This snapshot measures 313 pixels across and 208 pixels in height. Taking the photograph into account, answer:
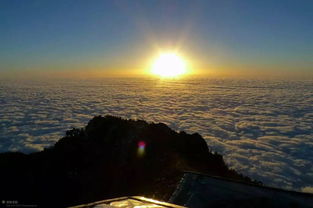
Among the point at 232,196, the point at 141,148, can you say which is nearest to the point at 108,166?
the point at 141,148

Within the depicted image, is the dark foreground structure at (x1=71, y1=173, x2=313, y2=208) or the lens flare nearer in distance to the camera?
the dark foreground structure at (x1=71, y1=173, x2=313, y2=208)

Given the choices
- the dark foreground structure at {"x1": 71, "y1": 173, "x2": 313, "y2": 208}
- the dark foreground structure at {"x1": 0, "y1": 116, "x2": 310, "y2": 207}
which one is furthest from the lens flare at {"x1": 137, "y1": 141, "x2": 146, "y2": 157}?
the dark foreground structure at {"x1": 71, "y1": 173, "x2": 313, "y2": 208}

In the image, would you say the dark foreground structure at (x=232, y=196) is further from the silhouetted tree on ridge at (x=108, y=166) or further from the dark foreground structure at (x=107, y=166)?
the dark foreground structure at (x=107, y=166)

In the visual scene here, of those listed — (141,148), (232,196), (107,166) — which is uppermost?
(232,196)

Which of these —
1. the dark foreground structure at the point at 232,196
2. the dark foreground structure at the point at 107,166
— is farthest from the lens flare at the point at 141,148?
the dark foreground structure at the point at 232,196

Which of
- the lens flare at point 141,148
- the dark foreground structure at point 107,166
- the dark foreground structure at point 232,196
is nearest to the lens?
the dark foreground structure at point 232,196

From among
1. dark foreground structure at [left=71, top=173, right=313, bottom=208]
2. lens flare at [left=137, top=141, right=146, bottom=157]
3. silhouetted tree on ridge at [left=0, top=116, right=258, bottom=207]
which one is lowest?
silhouetted tree on ridge at [left=0, top=116, right=258, bottom=207]

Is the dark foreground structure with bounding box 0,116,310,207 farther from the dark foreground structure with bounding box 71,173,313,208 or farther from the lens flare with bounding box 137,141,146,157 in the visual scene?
the dark foreground structure with bounding box 71,173,313,208

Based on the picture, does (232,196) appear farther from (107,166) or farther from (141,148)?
(107,166)

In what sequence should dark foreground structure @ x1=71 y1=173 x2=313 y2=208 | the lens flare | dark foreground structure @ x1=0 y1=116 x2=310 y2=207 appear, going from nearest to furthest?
1. dark foreground structure @ x1=71 y1=173 x2=313 y2=208
2. dark foreground structure @ x1=0 y1=116 x2=310 y2=207
3. the lens flare
